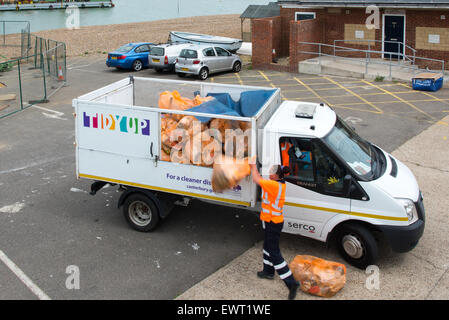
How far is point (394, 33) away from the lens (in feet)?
77.9

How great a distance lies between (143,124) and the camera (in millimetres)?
7980

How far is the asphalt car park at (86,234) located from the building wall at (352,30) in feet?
28.4

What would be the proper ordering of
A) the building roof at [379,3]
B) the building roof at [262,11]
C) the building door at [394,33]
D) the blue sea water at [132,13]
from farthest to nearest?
the blue sea water at [132,13] → the building roof at [262,11] → the building door at [394,33] → the building roof at [379,3]

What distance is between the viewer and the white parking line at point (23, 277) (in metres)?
6.88

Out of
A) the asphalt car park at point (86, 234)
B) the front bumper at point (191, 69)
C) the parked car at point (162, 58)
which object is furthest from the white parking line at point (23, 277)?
the parked car at point (162, 58)

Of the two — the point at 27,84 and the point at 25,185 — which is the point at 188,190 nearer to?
the point at 25,185

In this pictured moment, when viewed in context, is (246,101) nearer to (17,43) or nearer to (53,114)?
(53,114)

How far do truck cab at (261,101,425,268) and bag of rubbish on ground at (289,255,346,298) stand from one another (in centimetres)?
55

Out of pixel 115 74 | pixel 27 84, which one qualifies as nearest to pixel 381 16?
pixel 115 74

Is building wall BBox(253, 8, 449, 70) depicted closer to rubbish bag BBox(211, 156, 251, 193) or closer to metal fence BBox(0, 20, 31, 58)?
metal fence BBox(0, 20, 31, 58)

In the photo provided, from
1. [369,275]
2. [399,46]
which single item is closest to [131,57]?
[399,46]

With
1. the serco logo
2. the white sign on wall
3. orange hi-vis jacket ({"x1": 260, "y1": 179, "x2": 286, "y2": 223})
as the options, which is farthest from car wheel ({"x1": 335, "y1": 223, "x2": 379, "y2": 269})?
the white sign on wall

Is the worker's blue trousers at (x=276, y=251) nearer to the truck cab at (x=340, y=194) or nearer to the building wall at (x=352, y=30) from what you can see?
the truck cab at (x=340, y=194)

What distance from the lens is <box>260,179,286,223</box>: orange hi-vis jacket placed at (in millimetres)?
6621
